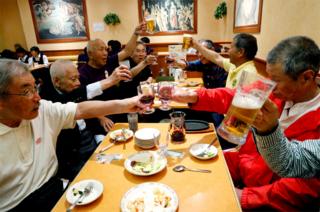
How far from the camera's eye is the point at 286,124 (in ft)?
3.98

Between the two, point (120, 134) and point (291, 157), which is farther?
point (120, 134)

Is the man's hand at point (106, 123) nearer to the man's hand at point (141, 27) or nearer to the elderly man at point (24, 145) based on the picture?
the elderly man at point (24, 145)

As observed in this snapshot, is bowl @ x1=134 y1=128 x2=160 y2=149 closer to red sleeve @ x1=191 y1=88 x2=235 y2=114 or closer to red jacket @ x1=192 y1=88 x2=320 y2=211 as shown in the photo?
red sleeve @ x1=191 y1=88 x2=235 y2=114

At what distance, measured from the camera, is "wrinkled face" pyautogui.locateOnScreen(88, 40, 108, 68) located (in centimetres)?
256

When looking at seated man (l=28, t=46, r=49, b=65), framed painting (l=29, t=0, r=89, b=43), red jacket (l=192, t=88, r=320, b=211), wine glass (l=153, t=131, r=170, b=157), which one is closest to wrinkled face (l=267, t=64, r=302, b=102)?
red jacket (l=192, t=88, r=320, b=211)

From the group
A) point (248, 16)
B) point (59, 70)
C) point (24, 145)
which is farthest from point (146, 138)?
point (248, 16)

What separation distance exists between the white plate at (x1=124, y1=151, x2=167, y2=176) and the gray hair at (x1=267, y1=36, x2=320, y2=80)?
0.81 m

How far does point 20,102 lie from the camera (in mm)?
1103

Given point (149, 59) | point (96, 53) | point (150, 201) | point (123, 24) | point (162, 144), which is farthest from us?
point (123, 24)

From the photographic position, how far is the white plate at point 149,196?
35.8 inches

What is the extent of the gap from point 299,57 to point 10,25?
9376 millimetres

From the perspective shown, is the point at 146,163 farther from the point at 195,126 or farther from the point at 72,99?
the point at 72,99

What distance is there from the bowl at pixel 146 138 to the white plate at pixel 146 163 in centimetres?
10

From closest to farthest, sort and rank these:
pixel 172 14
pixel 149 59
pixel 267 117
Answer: pixel 267 117
pixel 149 59
pixel 172 14
